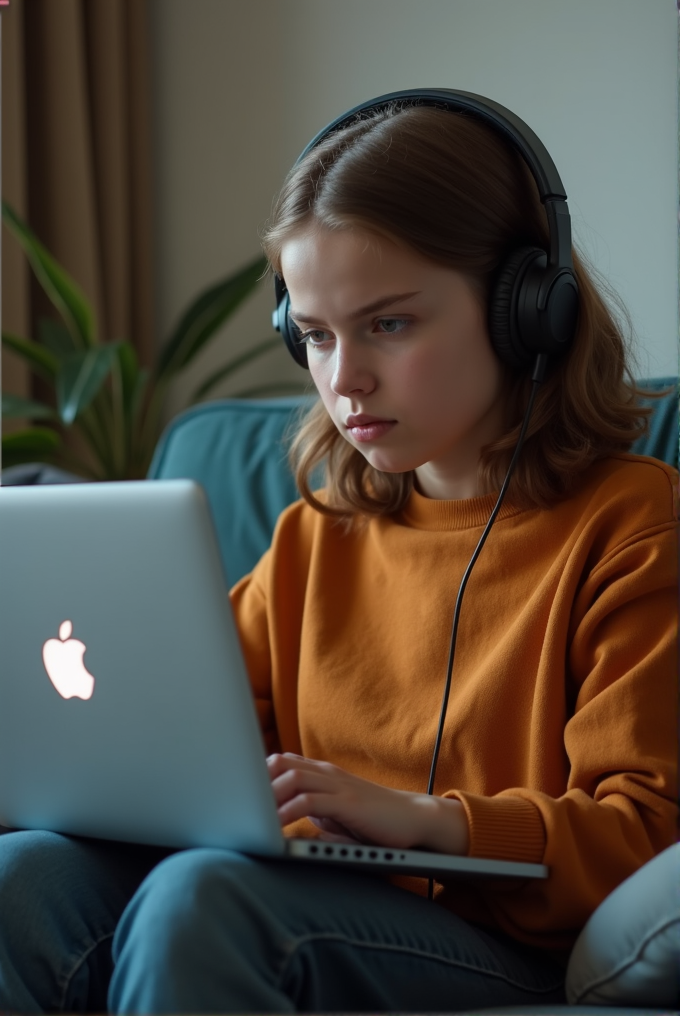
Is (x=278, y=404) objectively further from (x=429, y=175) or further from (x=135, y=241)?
(x=135, y=241)

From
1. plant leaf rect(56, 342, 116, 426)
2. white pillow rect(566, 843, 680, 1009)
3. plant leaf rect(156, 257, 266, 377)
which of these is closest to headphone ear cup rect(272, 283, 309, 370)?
white pillow rect(566, 843, 680, 1009)

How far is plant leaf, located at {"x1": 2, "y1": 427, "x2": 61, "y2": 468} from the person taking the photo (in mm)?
2061

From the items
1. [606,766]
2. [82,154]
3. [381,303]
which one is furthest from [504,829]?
[82,154]

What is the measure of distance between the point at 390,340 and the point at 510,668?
0.31m

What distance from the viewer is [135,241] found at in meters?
2.56

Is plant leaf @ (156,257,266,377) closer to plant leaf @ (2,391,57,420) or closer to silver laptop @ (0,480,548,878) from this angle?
plant leaf @ (2,391,57,420)

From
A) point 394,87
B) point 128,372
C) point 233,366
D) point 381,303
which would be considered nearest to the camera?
point 381,303

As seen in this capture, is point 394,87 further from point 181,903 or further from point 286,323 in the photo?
point 181,903

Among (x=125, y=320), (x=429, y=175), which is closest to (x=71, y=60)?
(x=125, y=320)

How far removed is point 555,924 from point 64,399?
1388 millimetres

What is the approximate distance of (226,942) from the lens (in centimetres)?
68

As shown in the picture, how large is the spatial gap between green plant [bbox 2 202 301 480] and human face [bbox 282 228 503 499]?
1.02 metres

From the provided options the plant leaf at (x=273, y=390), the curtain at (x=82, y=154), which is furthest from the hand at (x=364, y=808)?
the curtain at (x=82, y=154)

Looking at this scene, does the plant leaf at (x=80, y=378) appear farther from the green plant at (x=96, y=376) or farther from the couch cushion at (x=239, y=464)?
the couch cushion at (x=239, y=464)
